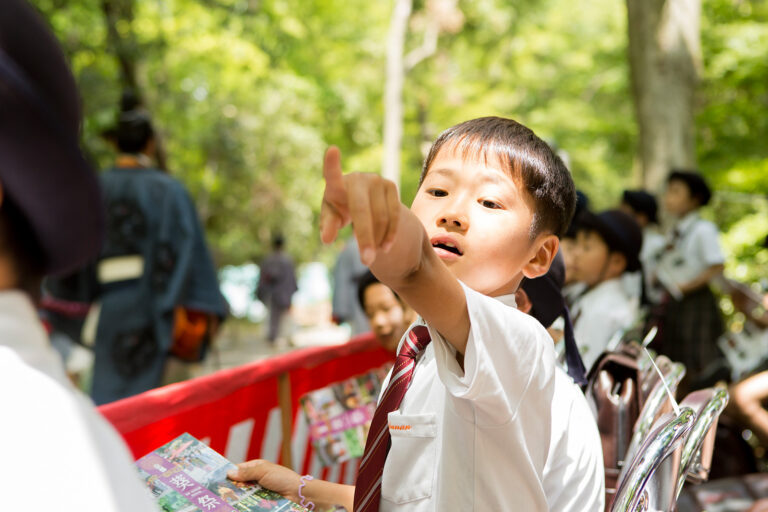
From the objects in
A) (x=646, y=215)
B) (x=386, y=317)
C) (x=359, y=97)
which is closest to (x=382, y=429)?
(x=386, y=317)

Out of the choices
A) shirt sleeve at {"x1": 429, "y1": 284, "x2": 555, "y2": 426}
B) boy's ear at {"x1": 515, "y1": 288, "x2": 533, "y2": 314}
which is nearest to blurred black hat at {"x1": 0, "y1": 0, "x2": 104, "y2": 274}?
shirt sleeve at {"x1": 429, "y1": 284, "x2": 555, "y2": 426}

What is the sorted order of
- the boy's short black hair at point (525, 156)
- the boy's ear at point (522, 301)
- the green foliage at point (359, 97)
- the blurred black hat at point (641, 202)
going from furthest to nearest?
the green foliage at point (359, 97), the blurred black hat at point (641, 202), the boy's ear at point (522, 301), the boy's short black hair at point (525, 156)

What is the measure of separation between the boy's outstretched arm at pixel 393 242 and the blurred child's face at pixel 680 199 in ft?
17.4

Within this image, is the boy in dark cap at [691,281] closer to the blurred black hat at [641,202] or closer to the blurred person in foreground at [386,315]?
the blurred black hat at [641,202]

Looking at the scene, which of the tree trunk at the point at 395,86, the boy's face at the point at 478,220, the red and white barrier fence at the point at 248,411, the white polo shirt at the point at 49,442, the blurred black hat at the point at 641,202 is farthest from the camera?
the tree trunk at the point at 395,86

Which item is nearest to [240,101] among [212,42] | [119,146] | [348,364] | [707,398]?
[212,42]

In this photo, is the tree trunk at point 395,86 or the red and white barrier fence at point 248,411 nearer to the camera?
the red and white barrier fence at point 248,411

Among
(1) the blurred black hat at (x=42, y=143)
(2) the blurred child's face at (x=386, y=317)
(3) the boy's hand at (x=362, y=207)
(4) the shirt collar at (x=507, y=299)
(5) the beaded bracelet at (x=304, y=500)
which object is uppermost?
(1) the blurred black hat at (x=42, y=143)

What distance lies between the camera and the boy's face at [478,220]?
135 cm

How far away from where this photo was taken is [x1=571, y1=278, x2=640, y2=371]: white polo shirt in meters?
3.08

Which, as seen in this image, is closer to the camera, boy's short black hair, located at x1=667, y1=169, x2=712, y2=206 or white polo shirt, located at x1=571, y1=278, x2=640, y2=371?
white polo shirt, located at x1=571, y1=278, x2=640, y2=371

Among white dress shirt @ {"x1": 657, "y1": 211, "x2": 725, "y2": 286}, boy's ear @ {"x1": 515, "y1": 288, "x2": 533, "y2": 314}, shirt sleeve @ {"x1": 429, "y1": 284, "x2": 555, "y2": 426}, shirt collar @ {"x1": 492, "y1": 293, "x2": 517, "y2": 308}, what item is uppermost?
shirt sleeve @ {"x1": 429, "y1": 284, "x2": 555, "y2": 426}

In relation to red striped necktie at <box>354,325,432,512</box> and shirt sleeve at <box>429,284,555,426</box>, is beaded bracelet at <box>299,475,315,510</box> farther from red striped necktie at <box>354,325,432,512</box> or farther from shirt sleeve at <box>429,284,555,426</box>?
shirt sleeve at <box>429,284,555,426</box>

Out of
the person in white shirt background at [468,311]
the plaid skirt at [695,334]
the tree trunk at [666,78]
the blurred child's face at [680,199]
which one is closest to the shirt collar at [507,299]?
the person in white shirt background at [468,311]
